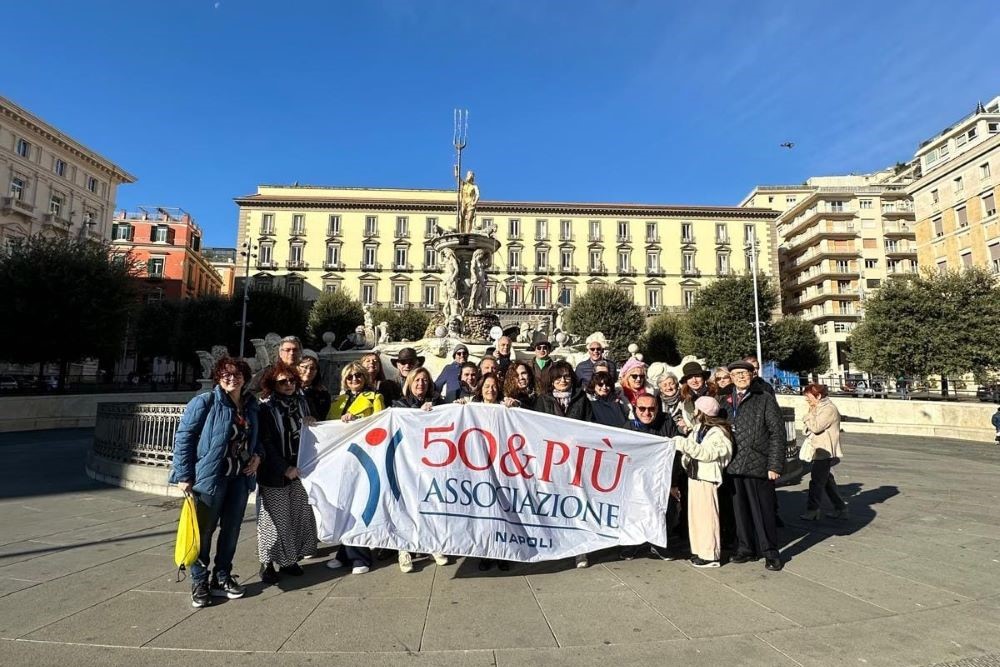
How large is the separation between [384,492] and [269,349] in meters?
11.8

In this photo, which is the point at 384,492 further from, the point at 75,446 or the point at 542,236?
the point at 542,236

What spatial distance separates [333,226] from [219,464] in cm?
6426

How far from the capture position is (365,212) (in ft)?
212

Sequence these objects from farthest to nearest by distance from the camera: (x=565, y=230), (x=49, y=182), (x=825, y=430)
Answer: (x=565, y=230) < (x=49, y=182) < (x=825, y=430)

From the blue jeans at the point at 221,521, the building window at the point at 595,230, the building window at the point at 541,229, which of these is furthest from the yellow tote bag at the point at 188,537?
the building window at the point at 595,230

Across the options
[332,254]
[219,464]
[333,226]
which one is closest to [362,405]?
[219,464]

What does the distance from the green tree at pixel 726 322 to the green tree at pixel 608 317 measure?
577 cm

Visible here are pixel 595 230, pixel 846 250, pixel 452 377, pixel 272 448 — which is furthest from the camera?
pixel 595 230

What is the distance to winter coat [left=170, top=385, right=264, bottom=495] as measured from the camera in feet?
13.0

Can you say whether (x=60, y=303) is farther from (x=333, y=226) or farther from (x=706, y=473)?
(x=333, y=226)

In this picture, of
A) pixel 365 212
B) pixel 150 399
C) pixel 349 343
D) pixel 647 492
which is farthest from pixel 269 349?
pixel 365 212

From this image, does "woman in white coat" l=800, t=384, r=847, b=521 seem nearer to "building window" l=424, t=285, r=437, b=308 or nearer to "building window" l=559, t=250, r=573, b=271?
"building window" l=424, t=285, r=437, b=308

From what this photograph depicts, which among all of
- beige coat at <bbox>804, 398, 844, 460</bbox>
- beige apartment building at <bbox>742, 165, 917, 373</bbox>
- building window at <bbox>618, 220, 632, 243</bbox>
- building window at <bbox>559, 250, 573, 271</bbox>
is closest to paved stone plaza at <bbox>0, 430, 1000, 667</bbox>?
beige coat at <bbox>804, 398, 844, 460</bbox>

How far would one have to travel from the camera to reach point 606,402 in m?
5.55
